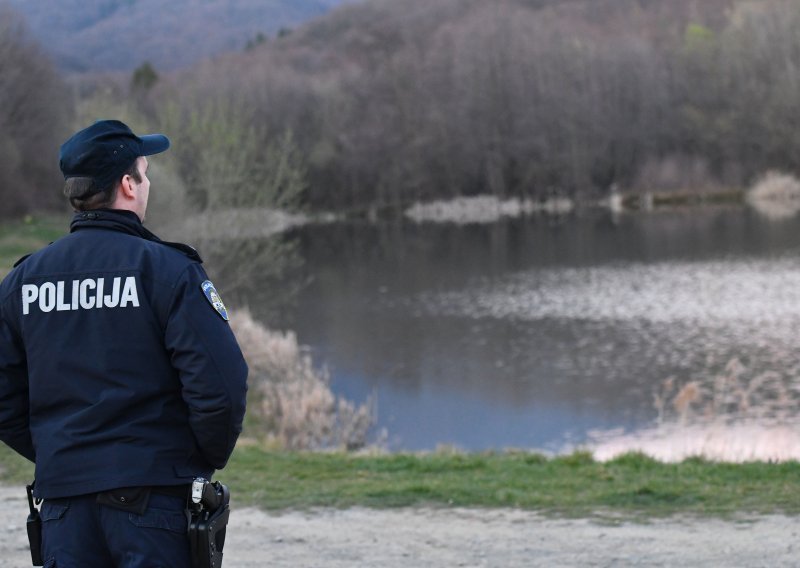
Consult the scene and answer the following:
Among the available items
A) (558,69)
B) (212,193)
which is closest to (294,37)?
(558,69)

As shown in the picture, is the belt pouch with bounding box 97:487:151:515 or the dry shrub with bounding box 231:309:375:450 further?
the dry shrub with bounding box 231:309:375:450

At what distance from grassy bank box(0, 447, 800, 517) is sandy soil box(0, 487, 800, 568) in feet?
0.97

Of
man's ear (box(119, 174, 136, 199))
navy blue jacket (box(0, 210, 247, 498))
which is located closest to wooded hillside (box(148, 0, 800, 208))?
man's ear (box(119, 174, 136, 199))

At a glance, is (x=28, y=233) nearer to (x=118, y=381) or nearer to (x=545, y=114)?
(x=545, y=114)

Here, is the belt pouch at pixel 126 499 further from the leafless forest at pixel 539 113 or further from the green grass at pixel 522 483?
the leafless forest at pixel 539 113

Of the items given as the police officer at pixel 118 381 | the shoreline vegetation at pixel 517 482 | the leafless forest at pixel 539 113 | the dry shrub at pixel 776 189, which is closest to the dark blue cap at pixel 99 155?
the police officer at pixel 118 381

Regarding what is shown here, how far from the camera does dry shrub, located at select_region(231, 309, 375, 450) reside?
1550cm

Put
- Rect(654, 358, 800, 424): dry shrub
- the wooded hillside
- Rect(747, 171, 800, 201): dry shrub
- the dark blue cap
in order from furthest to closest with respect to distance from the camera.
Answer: the wooded hillside, Rect(747, 171, 800, 201): dry shrub, Rect(654, 358, 800, 424): dry shrub, the dark blue cap

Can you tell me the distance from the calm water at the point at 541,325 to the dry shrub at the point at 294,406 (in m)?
0.65

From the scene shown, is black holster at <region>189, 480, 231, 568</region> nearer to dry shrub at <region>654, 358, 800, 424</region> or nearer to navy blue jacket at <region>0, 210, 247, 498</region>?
navy blue jacket at <region>0, 210, 247, 498</region>

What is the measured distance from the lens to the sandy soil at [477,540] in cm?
589

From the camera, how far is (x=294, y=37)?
140250 millimetres

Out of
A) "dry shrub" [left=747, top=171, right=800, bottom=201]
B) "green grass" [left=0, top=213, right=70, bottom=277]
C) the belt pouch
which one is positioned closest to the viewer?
the belt pouch

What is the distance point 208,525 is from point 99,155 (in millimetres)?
1063
